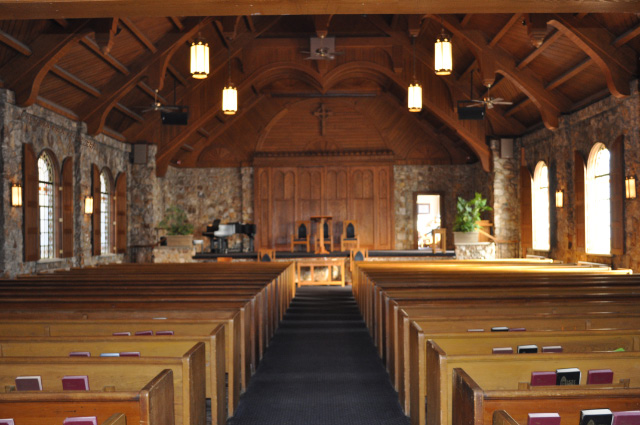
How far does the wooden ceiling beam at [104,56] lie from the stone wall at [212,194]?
672 centimetres

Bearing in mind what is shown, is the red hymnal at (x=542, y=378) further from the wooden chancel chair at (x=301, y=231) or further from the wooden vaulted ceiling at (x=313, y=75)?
the wooden chancel chair at (x=301, y=231)

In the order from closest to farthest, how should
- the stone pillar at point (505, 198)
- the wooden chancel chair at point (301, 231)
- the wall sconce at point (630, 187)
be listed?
the wall sconce at point (630, 187), the stone pillar at point (505, 198), the wooden chancel chair at point (301, 231)

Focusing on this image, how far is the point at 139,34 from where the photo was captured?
10430mm

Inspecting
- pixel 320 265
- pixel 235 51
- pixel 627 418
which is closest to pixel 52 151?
pixel 235 51

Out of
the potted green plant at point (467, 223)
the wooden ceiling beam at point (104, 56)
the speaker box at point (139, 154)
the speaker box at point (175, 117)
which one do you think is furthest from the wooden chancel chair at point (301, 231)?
the wooden ceiling beam at point (104, 56)

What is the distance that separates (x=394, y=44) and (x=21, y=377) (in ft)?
40.9

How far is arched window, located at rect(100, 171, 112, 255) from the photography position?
14.0 meters

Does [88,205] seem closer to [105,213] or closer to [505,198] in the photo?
[105,213]

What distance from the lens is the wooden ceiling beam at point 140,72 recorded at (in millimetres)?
11234

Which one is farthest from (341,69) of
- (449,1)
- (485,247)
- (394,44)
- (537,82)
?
(449,1)

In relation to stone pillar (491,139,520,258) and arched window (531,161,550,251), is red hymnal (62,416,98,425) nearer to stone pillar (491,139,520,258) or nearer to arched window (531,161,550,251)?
arched window (531,161,550,251)

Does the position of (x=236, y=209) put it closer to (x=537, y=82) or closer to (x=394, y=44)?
(x=394, y=44)

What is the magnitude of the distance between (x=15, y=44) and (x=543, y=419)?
904 cm

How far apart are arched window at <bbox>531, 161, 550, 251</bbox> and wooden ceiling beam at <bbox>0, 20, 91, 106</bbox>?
1063 centimetres
